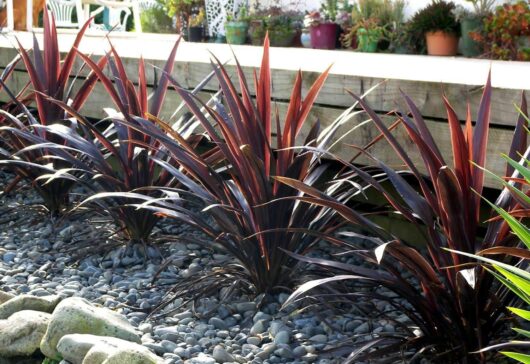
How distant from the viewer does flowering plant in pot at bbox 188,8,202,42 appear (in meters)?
10.3

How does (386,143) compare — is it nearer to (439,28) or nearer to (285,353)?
(285,353)

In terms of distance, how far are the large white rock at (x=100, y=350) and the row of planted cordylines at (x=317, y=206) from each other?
16.2 inches

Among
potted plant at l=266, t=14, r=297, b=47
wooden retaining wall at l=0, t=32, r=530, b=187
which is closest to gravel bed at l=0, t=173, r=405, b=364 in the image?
wooden retaining wall at l=0, t=32, r=530, b=187

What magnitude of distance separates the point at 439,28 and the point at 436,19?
0.32 ft

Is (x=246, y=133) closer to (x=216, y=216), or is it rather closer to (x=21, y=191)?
(x=216, y=216)

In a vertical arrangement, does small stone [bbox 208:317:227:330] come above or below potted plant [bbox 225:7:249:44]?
below

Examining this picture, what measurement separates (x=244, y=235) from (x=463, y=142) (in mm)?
814

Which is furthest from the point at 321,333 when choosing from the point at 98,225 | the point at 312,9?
the point at 312,9

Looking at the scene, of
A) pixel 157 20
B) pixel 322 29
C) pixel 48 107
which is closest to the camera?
pixel 48 107

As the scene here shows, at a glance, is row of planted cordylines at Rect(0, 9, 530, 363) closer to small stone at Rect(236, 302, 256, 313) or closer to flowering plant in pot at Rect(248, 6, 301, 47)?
small stone at Rect(236, 302, 256, 313)

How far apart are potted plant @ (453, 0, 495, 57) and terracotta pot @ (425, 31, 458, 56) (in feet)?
0.35

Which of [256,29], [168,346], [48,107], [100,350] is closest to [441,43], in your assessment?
[256,29]

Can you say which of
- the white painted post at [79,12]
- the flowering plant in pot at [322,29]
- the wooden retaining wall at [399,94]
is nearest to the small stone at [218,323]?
the wooden retaining wall at [399,94]

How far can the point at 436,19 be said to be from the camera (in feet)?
25.0
